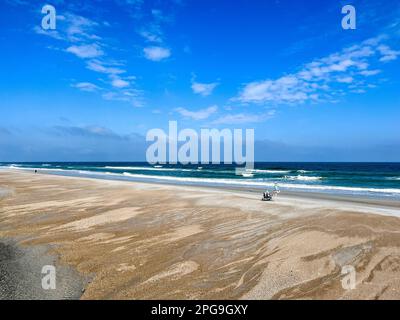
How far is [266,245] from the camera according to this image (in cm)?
888

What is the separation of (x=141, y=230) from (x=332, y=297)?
692 centimetres

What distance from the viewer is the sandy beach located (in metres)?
6.07

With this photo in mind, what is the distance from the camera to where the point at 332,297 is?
18.7 ft

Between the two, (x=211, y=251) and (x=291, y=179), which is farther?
(x=291, y=179)

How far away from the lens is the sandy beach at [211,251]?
607cm

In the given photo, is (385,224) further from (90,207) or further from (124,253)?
(90,207)

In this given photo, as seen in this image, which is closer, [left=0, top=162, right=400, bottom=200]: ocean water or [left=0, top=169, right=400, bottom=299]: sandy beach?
[left=0, top=169, right=400, bottom=299]: sandy beach

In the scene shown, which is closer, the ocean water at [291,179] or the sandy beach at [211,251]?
the sandy beach at [211,251]

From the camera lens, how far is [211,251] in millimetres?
8445
